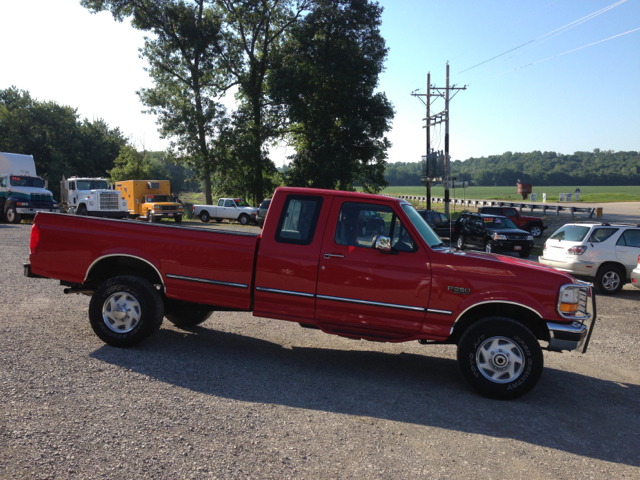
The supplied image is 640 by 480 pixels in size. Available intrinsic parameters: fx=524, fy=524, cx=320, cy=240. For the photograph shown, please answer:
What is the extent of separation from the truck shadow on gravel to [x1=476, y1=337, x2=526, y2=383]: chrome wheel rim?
0.26 m

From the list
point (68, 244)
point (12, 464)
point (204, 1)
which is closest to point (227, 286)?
point (68, 244)

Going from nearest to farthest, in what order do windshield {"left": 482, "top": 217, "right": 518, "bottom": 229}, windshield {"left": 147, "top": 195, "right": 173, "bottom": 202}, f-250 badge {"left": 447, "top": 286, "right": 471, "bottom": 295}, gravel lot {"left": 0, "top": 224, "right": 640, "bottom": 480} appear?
gravel lot {"left": 0, "top": 224, "right": 640, "bottom": 480} → f-250 badge {"left": 447, "top": 286, "right": 471, "bottom": 295} → windshield {"left": 482, "top": 217, "right": 518, "bottom": 229} → windshield {"left": 147, "top": 195, "right": 173, "bottom": 202}

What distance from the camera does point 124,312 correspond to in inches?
246

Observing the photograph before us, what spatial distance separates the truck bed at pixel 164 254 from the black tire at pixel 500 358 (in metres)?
2.48

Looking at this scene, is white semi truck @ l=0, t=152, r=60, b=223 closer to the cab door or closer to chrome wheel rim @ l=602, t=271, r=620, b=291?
chrome wheel rim @ l=602, t=271, r=620, b=291

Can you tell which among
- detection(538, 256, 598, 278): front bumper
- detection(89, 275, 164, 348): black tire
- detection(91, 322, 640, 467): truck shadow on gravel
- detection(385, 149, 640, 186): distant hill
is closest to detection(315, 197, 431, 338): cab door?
detection(91, 322, 640, 467): truck shadow on gravel

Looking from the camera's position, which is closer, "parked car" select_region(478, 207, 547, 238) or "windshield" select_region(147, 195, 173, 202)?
"parked car" select_region(478, 207, 547, 238)

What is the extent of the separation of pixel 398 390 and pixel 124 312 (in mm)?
3325

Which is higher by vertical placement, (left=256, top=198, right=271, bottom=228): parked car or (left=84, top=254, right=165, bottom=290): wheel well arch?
(left=256, top=198, right=271, bottom=228): parked car

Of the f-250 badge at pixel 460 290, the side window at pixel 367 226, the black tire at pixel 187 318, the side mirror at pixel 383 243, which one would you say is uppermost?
the side window at pixel 367 226

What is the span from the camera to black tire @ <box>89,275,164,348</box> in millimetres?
6160

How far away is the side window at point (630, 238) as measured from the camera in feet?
40.4

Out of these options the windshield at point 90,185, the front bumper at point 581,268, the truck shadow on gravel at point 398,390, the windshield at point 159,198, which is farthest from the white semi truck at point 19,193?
the front bumper at point 581,268

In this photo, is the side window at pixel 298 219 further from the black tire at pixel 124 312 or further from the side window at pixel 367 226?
the black tire at pixel 124 312
